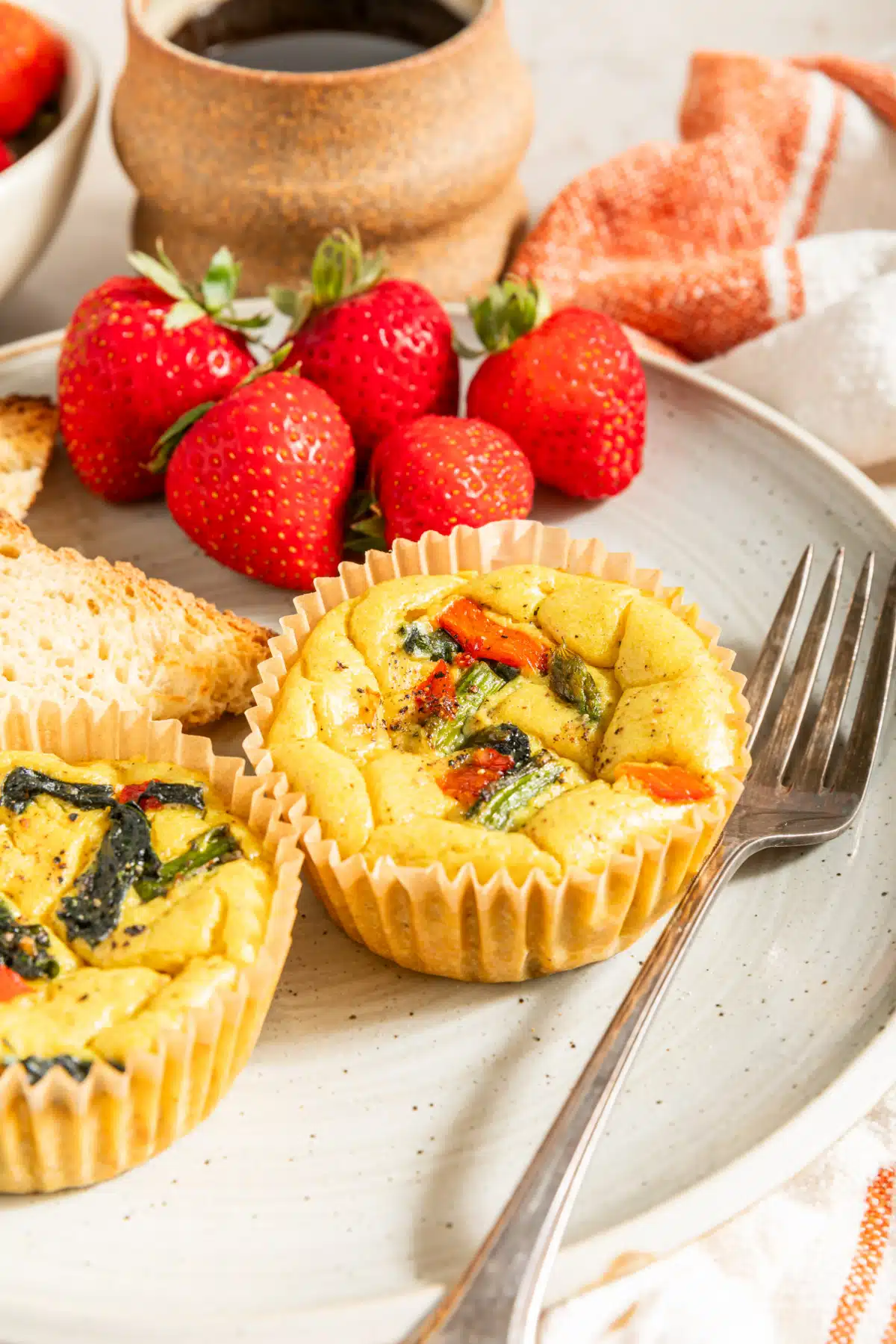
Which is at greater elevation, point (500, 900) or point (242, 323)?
point (242, 323)

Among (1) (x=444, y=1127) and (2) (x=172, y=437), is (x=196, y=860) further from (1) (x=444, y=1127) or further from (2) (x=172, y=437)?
(2) (x=172, y=437)

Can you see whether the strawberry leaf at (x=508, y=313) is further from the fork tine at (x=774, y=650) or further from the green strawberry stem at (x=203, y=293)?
the fork tine at (x=774, y=650)

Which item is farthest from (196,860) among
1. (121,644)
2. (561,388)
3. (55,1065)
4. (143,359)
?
(561,388)

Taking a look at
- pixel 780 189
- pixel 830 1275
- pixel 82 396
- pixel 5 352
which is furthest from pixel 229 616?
pixel 780 189

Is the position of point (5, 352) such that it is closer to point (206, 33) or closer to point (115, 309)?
point (115, 309)

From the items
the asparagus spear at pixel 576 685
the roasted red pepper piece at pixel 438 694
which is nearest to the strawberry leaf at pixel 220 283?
the roasted red pepper piece at pixel 438 694

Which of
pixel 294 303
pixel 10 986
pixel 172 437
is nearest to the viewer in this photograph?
pixel 10 986
